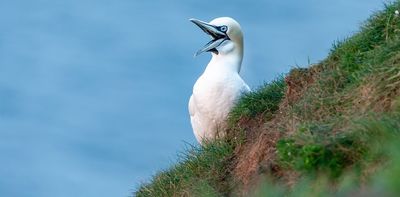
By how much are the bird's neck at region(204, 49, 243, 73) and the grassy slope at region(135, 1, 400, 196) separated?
66 centimetres

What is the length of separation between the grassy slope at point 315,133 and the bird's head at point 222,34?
0.97 meters

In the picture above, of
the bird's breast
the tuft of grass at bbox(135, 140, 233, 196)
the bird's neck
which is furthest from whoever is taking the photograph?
the bird's neck

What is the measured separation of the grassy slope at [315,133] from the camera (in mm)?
10602

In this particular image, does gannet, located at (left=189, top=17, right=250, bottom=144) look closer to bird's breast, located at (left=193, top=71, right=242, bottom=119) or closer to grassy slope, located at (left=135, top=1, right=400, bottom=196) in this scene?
bird's breast, located at (left=193, top=71, right=242, bottom=119)

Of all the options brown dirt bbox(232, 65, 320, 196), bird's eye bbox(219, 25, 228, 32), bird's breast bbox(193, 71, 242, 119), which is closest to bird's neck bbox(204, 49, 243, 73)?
bird's breast bbox(193, 71, 242, 119)

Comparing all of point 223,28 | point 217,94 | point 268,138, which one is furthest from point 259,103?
point 268,138

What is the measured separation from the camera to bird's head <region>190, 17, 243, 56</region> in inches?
636

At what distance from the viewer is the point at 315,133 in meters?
11.3

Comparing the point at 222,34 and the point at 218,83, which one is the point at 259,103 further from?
the point at 222,34

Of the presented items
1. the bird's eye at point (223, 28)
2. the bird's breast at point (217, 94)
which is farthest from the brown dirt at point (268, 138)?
the bird's eye at point (223, 28)

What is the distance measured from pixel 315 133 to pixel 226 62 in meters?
4.87

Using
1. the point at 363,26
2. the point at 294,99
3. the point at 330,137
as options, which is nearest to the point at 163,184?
the point at 294,99

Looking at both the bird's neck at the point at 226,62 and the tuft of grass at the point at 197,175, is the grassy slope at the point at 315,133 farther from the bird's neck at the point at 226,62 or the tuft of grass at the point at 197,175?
the bird's neck at the point at 226,62

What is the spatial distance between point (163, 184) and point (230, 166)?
1.18 m
